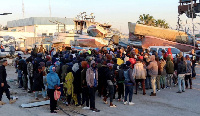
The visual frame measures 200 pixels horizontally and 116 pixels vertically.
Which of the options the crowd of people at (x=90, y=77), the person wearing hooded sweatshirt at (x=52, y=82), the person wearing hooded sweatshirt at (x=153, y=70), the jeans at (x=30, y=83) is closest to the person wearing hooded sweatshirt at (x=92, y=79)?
the crowd of people at (x=90, y=77)

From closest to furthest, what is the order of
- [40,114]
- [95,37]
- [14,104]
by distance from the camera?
1. [40,114]
2. [14,104]
3. [95,37]

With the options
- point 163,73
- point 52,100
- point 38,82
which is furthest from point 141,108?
point 38,82

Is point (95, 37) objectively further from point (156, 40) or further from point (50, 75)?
point (50, 75)

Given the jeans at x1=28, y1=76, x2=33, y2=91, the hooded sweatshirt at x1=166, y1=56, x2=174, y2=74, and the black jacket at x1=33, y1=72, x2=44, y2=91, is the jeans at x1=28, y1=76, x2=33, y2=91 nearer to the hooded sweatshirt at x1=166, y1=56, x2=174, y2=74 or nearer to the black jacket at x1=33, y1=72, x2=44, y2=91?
the black jacket at x1=33, y1=72, x2=44, y2=91

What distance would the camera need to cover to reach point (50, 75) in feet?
29.1

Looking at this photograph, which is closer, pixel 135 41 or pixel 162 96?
pixel 162 96

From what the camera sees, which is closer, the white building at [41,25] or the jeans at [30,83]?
the jeans at [30,83]

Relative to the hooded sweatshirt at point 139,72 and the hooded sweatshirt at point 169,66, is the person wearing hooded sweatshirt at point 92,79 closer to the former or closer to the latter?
the hooded sweatshirt at point 139,72

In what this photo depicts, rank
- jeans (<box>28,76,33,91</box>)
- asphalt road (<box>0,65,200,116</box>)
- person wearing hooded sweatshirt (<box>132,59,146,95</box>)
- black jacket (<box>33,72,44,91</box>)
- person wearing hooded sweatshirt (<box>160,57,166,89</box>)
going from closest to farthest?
asphalt road (<box>0,65,200,116</box>) < black jacket (<box>33,72,44,91</box>) < person wearing hooded sweatshirt (<box>132,59,146,95</box>) < jeans (<box>28,76,33,91</box>) < person wearing hooded sweatshirt (<box>160,57,166,89</box>)

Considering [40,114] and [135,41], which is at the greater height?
[135,41]

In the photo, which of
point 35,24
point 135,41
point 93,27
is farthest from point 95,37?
point 35,24

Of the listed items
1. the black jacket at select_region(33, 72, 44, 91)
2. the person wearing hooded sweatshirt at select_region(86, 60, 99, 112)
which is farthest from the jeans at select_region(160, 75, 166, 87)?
the black jacket at select_region(33, 72, 44, 91)

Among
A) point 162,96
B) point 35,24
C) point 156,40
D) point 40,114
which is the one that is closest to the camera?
point 40,114

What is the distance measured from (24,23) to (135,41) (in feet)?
163
